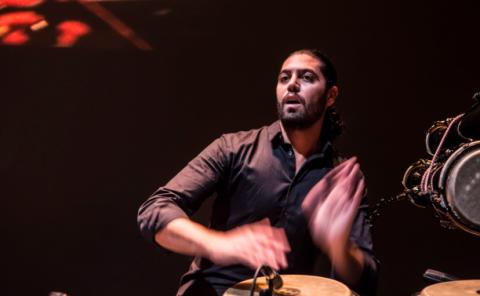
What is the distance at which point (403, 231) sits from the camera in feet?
9.09

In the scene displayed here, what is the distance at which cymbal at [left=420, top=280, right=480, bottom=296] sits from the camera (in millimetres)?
1766

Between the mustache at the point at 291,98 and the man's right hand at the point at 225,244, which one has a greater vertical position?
the mustache at the point at 291,98

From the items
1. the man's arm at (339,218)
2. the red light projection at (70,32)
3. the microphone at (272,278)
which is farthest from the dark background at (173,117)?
the microphone at (272,278)

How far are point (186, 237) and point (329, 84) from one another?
3.36 feet

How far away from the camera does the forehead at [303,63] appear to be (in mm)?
2200

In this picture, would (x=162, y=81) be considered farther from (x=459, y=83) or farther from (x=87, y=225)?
(x=459, y=83)

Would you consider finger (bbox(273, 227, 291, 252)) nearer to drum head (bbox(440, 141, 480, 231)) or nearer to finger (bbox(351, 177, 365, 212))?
finger (bbox(351, 177, 365, 212))

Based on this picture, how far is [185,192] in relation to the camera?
1927 millimetres

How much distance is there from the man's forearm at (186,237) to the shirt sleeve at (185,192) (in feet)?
0.09

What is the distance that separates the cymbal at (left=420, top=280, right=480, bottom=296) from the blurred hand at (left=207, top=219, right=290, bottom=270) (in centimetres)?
Result: 56

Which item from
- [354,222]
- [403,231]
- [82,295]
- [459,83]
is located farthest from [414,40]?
[82,295]

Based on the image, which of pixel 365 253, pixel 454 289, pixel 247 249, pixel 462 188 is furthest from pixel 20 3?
pixel 454 289

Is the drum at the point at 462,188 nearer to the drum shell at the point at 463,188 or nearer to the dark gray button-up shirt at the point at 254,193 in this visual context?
the drum shell at the point at 463,188

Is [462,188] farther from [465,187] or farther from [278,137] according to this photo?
[278,137]
